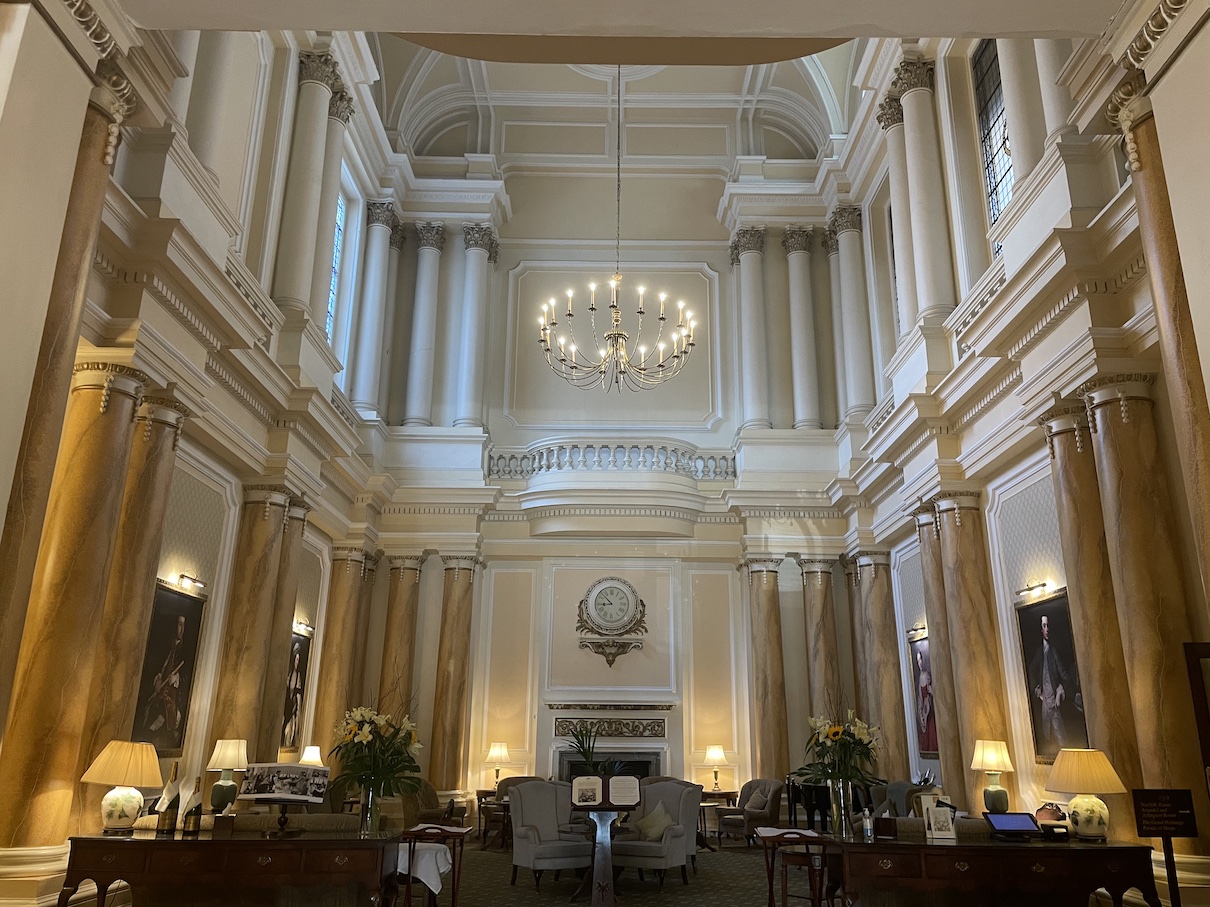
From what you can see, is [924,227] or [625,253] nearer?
[924,227]

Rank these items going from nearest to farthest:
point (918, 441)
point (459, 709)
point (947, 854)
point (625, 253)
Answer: point (947, 854) < point (918, 441) < point (459, 709) < point (625, 253)

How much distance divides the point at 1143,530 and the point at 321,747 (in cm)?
907

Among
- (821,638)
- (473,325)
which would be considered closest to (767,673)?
(821,638)

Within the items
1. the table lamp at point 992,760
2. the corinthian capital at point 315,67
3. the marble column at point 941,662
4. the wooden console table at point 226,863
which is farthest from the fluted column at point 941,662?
the corinthian capital at point 315,67

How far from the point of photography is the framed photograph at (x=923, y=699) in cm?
1023

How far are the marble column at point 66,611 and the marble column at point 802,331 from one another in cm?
988

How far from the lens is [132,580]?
21.4ft

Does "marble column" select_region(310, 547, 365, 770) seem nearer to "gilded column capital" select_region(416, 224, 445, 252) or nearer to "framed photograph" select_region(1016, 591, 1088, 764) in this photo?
"gilded column capital" select_region(416, 224, 445, 252)

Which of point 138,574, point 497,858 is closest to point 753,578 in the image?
point 497,858

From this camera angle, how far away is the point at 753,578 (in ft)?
42.9

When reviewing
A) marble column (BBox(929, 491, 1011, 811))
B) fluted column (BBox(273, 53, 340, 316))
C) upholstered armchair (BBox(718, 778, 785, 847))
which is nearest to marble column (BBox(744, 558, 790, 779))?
upholstered armchair (BBox(718, 778, 785, 847))

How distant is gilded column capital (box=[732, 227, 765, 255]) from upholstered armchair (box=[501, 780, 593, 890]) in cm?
918

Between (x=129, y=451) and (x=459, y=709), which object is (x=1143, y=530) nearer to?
(x=129, y=451)

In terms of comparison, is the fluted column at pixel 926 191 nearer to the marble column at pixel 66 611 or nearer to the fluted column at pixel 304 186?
the fluted column at pixel 304 186
